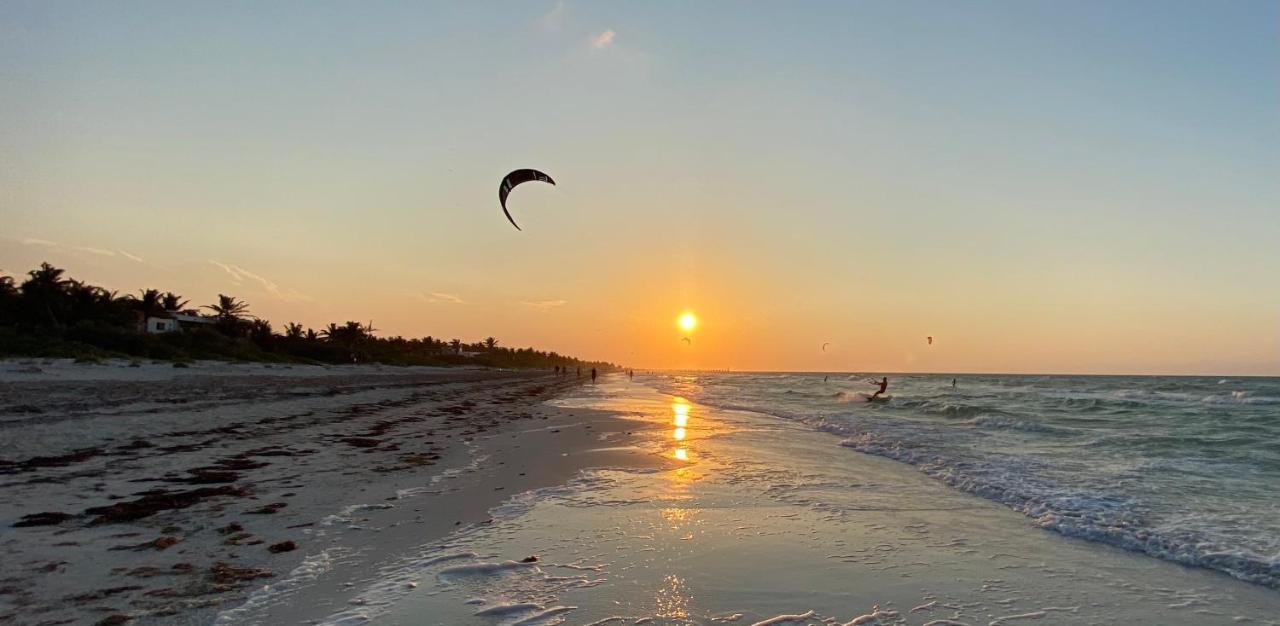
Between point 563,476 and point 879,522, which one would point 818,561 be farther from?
point 563,476

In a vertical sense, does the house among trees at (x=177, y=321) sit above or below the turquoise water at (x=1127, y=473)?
above

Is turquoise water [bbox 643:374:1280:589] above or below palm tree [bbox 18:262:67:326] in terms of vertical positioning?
below

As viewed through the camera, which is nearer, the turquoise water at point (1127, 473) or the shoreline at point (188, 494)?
the shoreline at point (188, 494)

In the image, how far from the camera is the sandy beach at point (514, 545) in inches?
192

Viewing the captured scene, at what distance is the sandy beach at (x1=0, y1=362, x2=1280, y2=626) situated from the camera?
4.87 m

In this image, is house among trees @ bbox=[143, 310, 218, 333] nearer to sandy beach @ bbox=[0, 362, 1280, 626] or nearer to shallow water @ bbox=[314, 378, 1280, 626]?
sandy beach @ bbox=[0, 362, 1280, 626]

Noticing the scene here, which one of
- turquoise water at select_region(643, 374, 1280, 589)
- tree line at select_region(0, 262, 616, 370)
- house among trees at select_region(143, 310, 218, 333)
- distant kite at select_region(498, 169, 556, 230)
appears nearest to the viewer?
turquoise water at select_region(643, 374, 1280, 589)

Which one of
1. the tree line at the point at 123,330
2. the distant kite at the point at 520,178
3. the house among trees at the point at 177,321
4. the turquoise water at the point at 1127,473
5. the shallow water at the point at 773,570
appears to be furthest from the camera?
the house among trees at the point at 177,321

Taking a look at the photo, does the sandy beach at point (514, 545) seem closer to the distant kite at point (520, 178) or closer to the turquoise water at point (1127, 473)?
the turquoise water at point (1127, 473)

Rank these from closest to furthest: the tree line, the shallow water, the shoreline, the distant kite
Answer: the shoreline → the shallow water → the distant kite → the tree line

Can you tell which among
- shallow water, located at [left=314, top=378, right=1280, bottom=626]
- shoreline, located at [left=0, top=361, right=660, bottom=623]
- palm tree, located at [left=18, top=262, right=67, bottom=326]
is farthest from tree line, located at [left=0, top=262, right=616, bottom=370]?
shallow water, located at [left=314, top=378, right=1280, bottom=626]

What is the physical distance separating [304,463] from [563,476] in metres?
4.37

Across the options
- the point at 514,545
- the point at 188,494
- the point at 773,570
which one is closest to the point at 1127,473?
the point at 773,570

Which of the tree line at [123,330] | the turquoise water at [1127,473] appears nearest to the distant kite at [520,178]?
the turquoise water at [1127,473]
